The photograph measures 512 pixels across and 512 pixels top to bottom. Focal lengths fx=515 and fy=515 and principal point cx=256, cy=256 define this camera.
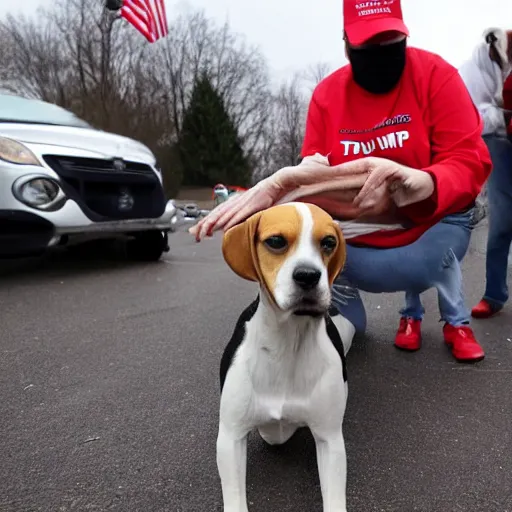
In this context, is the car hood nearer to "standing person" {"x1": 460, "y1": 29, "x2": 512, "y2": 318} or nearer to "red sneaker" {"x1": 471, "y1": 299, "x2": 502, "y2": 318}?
"standing person" {"x1": 460, "y1": 29, "x2": 512, "y2": 318}

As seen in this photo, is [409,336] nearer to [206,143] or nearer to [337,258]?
[337,258]

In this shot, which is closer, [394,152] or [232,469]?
[232,469]

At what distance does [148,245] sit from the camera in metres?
5.49

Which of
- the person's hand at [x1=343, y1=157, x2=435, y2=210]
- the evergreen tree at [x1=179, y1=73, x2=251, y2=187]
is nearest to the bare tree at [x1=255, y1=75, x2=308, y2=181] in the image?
the evergreen tree at [x1=179, y1=73, x2=251, y2=187]

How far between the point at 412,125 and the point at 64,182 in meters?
3.10

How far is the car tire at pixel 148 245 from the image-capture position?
5.49 meters

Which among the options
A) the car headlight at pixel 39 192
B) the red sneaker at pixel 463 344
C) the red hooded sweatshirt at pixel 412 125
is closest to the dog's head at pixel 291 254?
the red hooded sweatshirt at pixel 412 125

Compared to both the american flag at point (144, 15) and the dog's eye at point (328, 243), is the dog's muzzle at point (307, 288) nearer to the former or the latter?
the dog's eye at point (328, 243)

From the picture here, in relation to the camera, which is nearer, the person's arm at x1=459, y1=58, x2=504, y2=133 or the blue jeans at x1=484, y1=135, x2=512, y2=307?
the person's arm at x1=459, y1=58, x2=504, y2=133

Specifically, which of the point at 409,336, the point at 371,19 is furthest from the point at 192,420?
the point at 371,19

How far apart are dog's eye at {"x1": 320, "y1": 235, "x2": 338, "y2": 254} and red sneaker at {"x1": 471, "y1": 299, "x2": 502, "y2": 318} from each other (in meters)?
2.26

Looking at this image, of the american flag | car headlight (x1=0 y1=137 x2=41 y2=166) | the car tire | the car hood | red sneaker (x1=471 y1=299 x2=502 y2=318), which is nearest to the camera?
red sneaker (x1=471 y1=299 x2=502 y2=318)

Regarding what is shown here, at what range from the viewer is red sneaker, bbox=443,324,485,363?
251cm

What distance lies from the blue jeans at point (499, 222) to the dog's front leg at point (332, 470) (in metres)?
2.26
